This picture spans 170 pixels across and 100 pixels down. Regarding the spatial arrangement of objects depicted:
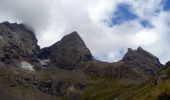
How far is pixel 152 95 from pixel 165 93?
181cm

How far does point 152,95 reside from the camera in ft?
157

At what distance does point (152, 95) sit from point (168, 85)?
2.03 metres

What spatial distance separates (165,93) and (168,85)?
6.21ft

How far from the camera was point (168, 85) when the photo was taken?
158ft

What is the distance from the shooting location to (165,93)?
1828 inches
